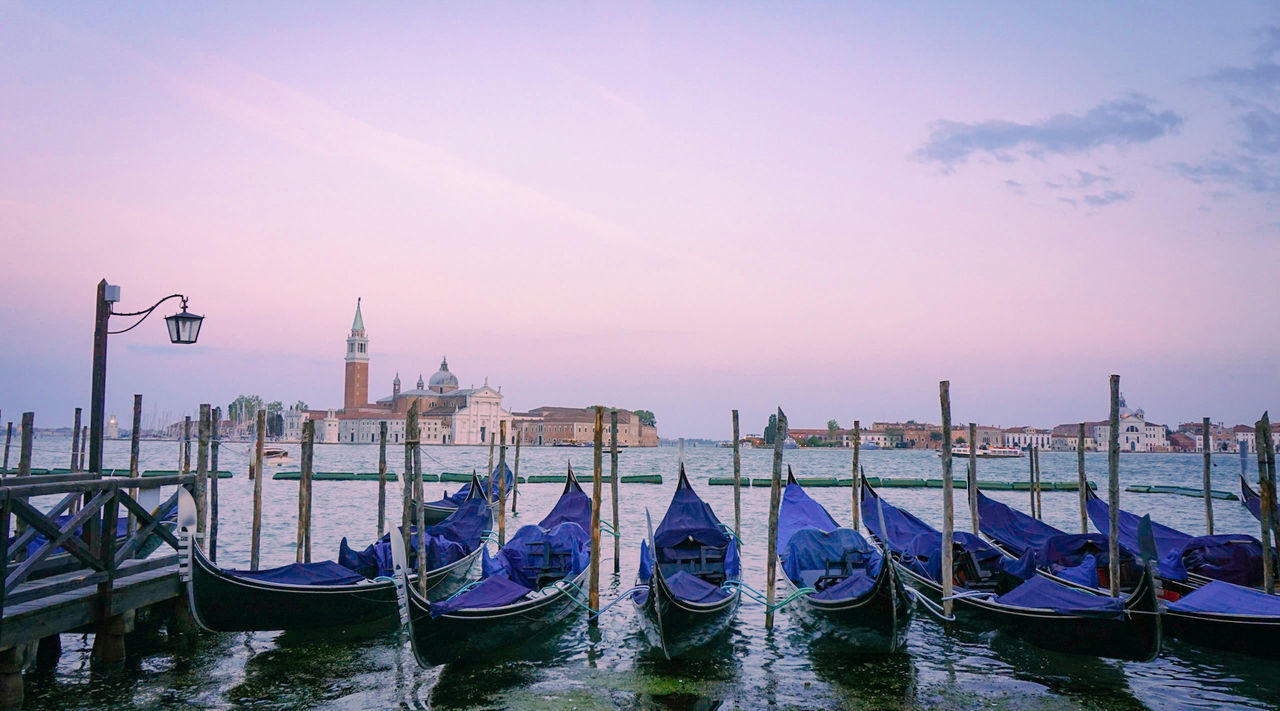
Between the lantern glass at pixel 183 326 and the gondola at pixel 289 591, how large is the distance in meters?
1.19

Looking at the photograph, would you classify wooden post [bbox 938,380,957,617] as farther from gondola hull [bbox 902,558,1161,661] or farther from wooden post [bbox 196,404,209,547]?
wooden post [bbox 196,404,209,547]

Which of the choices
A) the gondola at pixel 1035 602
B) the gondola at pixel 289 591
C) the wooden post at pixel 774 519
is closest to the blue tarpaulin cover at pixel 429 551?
the gondola at pixel 289 591

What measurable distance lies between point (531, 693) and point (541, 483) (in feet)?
90.9

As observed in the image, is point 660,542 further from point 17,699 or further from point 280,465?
point 280,465

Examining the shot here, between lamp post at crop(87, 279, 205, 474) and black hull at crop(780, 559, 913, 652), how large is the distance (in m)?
5.56

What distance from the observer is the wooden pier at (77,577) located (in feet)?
17.9

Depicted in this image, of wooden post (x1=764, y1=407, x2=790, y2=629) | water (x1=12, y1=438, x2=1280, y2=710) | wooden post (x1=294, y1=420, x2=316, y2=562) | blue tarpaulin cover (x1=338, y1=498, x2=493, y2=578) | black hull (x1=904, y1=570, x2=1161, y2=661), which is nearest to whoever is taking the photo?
water (x1=12, y1=438, x2=1280, y2=710)

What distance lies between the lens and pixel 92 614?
612 cm

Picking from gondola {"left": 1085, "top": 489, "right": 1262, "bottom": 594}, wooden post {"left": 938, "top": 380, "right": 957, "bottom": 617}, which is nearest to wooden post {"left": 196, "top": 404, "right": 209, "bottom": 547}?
wooden post {"left": 938, "top": 380, "right": 957, "bottom": 617}

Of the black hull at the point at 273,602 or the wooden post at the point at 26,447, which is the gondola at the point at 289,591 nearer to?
the black hull at the point at 273,602

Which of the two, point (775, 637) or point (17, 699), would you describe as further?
point (775, 637)

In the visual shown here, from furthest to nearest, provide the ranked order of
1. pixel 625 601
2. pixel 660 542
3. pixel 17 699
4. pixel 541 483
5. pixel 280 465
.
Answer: pixel 280 465 → pixel 541 483 → pixel 625 601 → pixel 660 542 → pixel 17 699

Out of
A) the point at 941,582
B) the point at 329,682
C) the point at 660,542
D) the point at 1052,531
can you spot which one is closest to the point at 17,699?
the point at 329,682

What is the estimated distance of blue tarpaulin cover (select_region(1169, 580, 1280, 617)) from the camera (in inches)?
264
